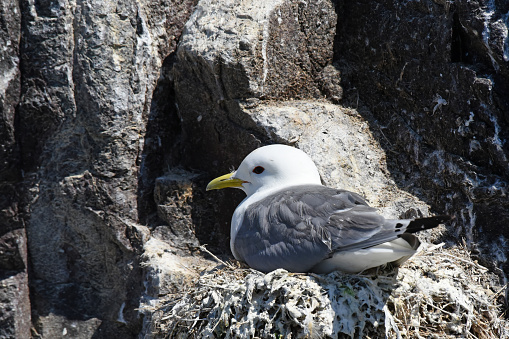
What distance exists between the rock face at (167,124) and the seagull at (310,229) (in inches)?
22.4

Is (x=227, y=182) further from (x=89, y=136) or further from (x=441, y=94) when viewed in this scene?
(x=441, y=94)

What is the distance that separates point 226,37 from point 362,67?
1.03 meters

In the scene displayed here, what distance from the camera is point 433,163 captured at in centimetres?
384

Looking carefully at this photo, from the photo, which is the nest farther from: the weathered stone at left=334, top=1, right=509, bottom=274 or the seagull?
the weathered stone at left=334, top=1, right=509, bottom=274

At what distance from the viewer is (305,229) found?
9.84 feet

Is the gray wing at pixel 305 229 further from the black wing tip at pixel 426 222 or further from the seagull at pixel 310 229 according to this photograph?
the black wing tip at pixel 426 222

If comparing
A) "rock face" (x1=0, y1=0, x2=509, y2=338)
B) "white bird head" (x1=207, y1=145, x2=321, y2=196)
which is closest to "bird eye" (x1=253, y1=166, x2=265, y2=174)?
"white bird head" (x1=207, y1=145, x2=321, y2=196)

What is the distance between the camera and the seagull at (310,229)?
111 inches

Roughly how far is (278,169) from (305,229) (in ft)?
1.84

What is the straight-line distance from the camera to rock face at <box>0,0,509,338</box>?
394 cm

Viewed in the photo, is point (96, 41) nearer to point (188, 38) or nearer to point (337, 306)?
point (188, 38)

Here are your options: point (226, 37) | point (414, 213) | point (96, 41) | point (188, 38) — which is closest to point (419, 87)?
point (414, 213)

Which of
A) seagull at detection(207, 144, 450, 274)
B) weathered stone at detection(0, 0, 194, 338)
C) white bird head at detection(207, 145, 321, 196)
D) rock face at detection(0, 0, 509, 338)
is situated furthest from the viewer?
weathered stone at detection(0, 0, 194, 338)

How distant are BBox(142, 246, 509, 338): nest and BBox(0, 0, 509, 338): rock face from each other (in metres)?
0.82
